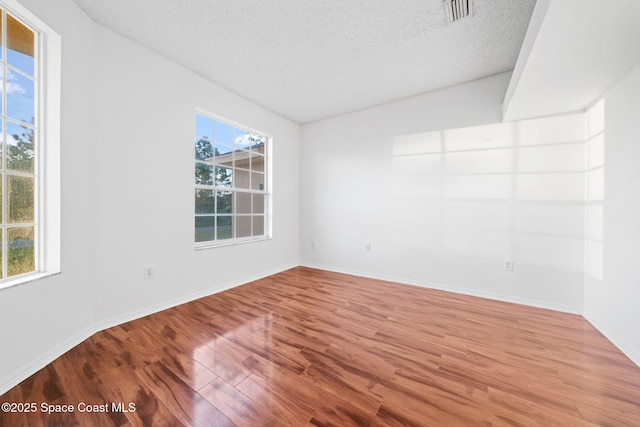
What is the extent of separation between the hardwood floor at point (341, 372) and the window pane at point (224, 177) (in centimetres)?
171

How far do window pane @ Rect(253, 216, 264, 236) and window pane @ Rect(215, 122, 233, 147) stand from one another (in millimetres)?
1275

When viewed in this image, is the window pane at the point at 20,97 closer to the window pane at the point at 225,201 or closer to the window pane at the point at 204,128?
the window pane at the point at 204,128

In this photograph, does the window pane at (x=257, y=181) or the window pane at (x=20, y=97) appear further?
the window pane at (x=257, y=181)

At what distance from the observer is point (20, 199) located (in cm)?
163

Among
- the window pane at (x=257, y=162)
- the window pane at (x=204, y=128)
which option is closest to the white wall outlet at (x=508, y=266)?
the window pane at (x=257, y=162)

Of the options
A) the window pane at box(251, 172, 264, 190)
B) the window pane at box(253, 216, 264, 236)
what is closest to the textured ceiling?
the window pane at box(251, 172, 264, 190)

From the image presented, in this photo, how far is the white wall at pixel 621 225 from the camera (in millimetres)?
1787

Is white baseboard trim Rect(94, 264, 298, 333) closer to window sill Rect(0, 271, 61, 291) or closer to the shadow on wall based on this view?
window sill Rect(0, 271, 61, 291)

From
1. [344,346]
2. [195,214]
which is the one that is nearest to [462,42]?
[344,346]

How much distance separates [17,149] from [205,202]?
1.63 m

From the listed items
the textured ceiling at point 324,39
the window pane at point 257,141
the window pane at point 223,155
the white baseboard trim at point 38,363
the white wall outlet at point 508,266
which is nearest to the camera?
the white baseboard trim at point 38,363

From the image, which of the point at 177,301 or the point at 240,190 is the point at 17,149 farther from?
the point at 240,190

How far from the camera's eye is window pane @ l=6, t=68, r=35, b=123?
1.58 metres

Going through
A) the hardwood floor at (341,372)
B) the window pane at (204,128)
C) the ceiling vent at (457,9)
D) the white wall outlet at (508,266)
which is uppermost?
the ceiling vent at (457,9)
